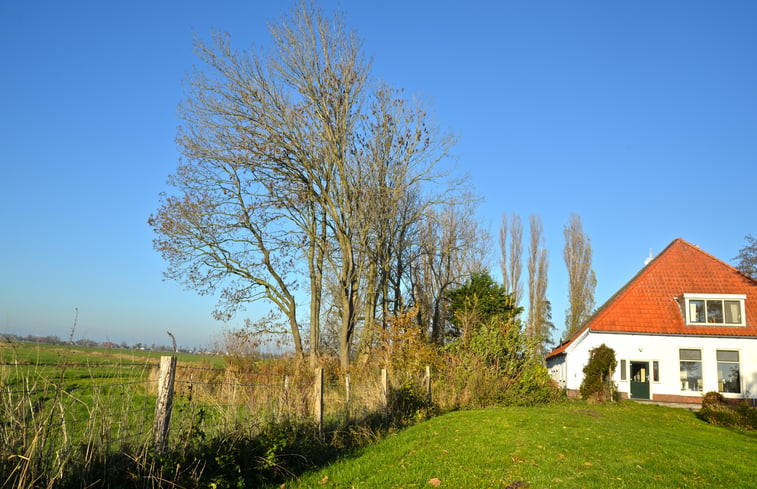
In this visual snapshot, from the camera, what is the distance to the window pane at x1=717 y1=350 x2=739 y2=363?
81.0 ft

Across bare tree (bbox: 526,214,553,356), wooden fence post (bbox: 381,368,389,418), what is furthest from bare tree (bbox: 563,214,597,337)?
wooden fence post (bbox: 381,368,389,418)

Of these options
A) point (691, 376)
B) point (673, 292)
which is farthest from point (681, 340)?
point (673, 292)

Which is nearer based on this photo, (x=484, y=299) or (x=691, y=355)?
(x=484, y=299)

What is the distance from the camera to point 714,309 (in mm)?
25609

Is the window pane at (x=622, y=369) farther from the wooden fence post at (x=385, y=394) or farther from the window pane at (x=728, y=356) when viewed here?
the wooden fence post at (x=385, y=394)

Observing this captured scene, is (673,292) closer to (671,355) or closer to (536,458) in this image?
(671,355)

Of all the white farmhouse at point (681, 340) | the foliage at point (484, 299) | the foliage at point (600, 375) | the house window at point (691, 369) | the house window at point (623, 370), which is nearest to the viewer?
the foliage at point (484, 299)

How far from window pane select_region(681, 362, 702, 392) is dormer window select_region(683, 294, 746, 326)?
1.89 metres

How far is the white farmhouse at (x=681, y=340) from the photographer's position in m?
24.6

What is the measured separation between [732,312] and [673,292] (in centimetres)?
259

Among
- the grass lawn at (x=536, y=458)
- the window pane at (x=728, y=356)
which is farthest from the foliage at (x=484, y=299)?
the grass lawn at (x=536, y=458)

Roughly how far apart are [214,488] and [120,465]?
0.98 meters

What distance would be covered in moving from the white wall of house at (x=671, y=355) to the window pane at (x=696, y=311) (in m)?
1.00

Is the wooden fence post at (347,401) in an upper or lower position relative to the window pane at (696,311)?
lower
